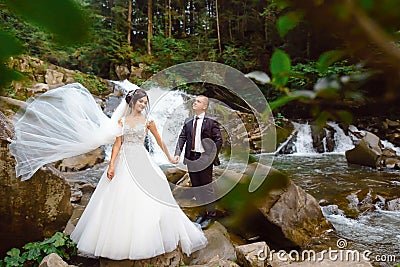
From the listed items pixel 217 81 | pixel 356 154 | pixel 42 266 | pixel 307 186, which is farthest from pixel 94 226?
pixel 356 154

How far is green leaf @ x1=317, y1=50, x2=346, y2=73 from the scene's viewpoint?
332 millimetres

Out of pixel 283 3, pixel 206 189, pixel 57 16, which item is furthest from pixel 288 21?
pixel 206 189

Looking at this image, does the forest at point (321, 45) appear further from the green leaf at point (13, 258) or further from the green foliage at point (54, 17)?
the green leaf at point (13, 258)

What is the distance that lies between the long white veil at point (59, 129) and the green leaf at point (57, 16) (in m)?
2.47

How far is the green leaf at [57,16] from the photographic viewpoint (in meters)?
0.35

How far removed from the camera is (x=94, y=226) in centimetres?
292

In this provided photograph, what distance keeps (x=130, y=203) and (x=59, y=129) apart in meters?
0.92

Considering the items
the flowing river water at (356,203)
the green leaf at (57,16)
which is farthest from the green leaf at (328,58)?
the flowing river water at (356,203)

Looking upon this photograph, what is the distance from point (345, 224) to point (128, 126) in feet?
9.25

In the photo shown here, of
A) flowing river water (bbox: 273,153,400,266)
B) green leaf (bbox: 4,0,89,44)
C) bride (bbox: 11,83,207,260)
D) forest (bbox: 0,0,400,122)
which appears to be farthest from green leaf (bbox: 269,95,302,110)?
bride (bbox: 11,83,207,260)

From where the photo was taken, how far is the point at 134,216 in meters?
2.91

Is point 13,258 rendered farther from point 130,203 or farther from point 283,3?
point 283,3

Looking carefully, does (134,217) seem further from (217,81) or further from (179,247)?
(217,81)

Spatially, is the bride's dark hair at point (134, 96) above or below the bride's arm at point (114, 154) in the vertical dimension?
above
